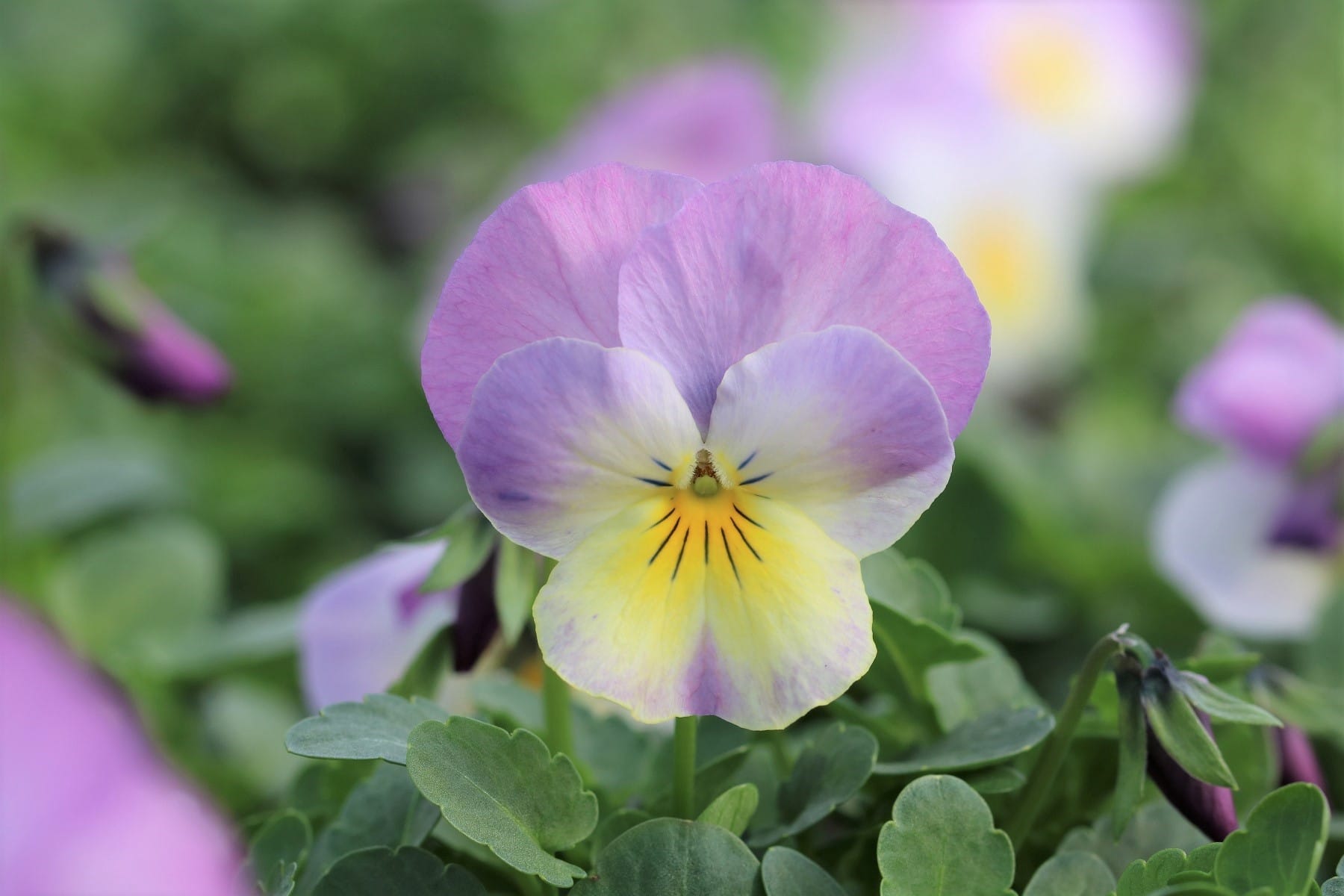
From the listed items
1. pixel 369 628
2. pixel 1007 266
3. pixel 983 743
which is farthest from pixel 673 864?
pixel 1007 266

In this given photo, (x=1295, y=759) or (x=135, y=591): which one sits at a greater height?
(x=1295, y=759)

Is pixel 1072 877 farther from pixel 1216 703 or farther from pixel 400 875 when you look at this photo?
pixel 400 875

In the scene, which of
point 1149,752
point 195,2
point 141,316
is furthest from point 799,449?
point 195,2

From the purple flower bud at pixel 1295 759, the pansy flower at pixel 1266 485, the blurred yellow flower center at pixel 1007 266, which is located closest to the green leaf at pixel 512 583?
the purple flower bud at pixel 1295 759

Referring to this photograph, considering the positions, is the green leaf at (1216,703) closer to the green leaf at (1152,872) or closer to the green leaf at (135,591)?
the green leaf at (1152,872)

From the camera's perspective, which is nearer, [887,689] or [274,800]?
[887,689]

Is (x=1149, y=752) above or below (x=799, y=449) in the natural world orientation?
below

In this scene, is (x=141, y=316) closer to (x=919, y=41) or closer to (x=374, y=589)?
(x=374, y=589)

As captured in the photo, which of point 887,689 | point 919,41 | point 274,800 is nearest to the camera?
point 887,689
